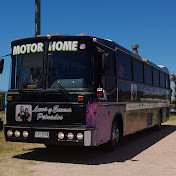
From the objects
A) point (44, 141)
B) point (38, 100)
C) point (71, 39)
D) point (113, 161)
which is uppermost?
point (71, 39)

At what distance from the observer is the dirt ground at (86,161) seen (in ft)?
23.2

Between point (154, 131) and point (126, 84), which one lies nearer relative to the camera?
point (126, 84)

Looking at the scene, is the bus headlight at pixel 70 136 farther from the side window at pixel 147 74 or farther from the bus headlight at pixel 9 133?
the side window at pixel 147 74

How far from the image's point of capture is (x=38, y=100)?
27.4 ft

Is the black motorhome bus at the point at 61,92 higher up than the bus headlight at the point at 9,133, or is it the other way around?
the black motorhome bus at the point at 61,92

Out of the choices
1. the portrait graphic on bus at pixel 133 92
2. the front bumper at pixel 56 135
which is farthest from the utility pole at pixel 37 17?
the front bumper at pixel 56 135

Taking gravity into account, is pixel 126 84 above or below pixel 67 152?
above

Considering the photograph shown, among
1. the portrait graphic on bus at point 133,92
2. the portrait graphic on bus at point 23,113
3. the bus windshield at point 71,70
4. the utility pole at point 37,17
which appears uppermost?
the utility pole at point 37,17

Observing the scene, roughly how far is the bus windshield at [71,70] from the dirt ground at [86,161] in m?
1.93

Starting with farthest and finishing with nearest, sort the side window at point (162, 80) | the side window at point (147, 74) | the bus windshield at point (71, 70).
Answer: the side window at point (162, 80) < the side window at point (147, 74) < the bus windshield at point (71, 70)

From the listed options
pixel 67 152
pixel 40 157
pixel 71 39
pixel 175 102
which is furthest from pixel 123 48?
pixel 175 102

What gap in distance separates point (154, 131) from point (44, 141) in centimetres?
1014

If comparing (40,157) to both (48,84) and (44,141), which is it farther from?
(48,84)

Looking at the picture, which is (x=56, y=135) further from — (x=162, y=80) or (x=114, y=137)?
(x=162, y=80)
